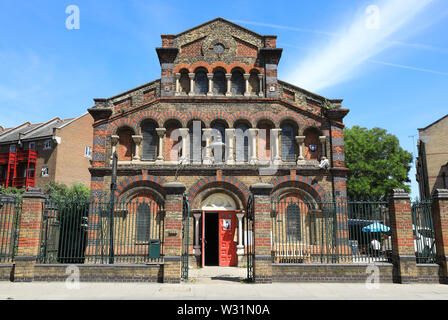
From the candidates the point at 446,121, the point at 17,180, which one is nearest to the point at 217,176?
the point at 17,180

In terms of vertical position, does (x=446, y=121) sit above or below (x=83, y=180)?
above

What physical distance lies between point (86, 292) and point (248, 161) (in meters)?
10.6

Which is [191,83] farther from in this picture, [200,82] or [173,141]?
[173,141]

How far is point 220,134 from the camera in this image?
18.2 metres

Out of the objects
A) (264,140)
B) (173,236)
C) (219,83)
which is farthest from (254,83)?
(173,236)

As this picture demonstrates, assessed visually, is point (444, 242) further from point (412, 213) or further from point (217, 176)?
point (217, 176)

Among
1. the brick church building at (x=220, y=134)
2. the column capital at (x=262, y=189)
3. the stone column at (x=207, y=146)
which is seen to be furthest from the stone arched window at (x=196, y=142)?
the column capital at (x=262, y=189)

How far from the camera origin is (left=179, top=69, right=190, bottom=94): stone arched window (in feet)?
62.1

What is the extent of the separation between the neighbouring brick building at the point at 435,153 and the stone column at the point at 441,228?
2705 centimetres

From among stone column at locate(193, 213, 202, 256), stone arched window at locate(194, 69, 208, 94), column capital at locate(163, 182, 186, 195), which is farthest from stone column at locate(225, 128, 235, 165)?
column capital at locate(163, 182, 186, 195)

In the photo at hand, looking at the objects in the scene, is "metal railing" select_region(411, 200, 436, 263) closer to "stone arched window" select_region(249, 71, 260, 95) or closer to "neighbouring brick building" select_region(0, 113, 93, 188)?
"stone arched window" select_region(249, 71, 260, 95)

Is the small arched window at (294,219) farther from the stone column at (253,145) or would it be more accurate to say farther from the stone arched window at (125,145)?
the stone arched window at (125,145)

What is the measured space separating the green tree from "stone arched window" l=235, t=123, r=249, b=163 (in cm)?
1800
